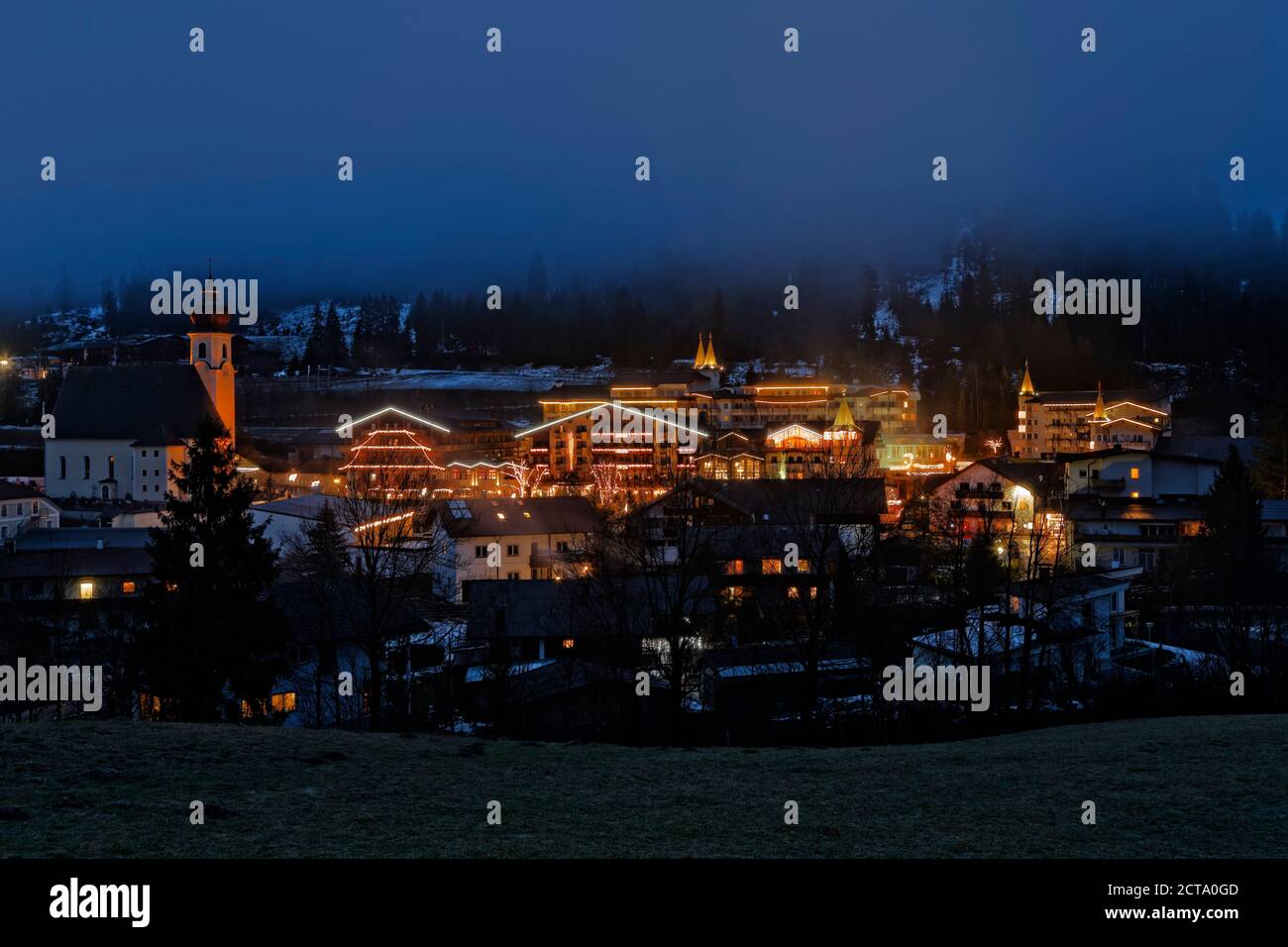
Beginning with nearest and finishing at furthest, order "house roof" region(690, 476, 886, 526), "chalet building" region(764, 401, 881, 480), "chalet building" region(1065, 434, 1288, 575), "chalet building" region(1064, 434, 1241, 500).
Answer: "house roof" region(690, 476, 886, 526) < "chalet building" region(1065, 434, 1288, 575) < "chalet building" region(1064, 434, 1241, 500) < "chalet building" region(764, 401, 881, 480)

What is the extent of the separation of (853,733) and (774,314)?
14501 cm

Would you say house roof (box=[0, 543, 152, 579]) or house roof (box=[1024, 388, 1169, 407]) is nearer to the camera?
house roof (box=[0, 543, 152, 579])

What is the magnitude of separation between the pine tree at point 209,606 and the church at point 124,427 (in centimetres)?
5033

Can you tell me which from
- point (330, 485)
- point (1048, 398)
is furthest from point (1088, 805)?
point (1048, 398)

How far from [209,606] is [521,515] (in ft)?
74.8

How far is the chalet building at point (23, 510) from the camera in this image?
50344 mm

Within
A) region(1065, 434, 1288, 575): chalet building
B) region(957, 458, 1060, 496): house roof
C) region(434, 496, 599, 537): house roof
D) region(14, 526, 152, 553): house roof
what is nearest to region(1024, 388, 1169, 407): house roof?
region(1065, 434, 1288, 575): chalet building

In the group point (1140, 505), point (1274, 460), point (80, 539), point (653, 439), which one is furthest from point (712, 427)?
point (80, 539)

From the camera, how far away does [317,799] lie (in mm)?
8367

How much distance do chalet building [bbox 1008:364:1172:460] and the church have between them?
5201 centimetres

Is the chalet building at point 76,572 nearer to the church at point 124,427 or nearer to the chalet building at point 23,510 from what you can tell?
A: the chalet building at point 23,510

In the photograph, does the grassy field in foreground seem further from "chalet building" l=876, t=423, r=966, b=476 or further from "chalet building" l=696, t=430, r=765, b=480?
"chalet building" l=876, t=423, r=966, b=476

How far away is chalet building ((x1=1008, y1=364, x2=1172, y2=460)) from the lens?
76.8m
